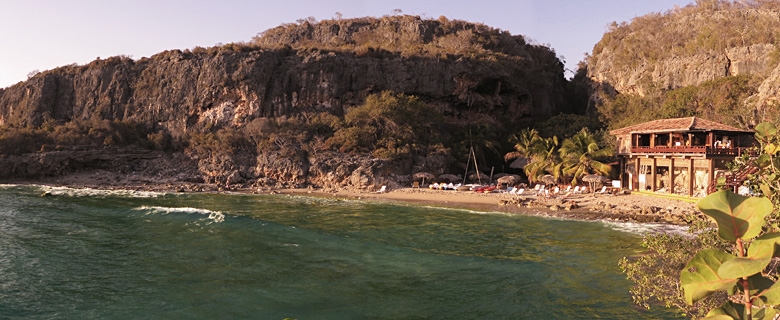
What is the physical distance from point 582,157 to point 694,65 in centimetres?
1877

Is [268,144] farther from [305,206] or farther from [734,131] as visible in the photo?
[734,131]

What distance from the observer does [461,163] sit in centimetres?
3962

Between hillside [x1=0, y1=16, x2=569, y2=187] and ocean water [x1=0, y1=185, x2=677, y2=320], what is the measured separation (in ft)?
59.3

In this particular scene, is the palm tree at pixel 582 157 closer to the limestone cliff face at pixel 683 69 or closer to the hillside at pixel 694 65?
the hillside at pixel 694 65

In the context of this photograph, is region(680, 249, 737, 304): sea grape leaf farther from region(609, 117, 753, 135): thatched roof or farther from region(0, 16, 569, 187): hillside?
region(0, 16, 569, 187): hillside

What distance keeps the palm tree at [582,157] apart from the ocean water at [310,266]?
9.85 m

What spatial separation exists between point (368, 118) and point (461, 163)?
34.0 ft

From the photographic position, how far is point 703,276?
188cm

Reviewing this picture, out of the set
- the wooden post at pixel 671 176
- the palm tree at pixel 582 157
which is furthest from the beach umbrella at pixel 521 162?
the wooden post at pixel 671 176

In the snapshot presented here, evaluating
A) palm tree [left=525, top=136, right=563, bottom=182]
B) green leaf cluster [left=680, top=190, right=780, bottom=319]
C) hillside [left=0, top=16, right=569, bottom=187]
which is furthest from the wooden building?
green leaf cluster [left=680, top=190, right=780, bottom=319]

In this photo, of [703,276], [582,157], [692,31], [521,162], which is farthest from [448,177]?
[703,276]

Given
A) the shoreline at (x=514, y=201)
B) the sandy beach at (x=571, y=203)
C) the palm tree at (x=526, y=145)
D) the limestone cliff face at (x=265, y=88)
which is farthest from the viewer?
the limestone cliff face at (x=265, y=88)

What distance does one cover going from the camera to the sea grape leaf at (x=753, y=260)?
1.67 m

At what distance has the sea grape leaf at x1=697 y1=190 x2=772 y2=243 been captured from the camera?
69.3 inches
